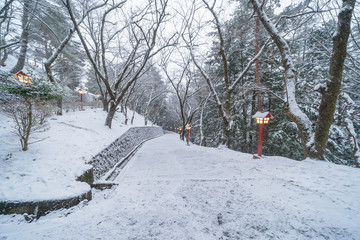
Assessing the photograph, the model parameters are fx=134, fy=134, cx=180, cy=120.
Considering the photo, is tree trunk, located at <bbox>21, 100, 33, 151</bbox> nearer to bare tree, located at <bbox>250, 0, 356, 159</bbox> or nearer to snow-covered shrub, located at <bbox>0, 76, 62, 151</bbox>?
snow-covered shrub, located at <bbox>0, 76, 62, 151</bbox>

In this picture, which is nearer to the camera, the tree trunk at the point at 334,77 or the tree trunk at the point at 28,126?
the tree trunk at the point at 28,126

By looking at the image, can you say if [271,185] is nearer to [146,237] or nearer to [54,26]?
[146,237]

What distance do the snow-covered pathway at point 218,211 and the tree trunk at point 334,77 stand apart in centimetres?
101

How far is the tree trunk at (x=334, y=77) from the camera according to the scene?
392 centimetres

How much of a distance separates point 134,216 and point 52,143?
3597 mm

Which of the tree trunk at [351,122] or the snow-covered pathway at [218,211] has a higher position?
the tree trunk at [351,122]

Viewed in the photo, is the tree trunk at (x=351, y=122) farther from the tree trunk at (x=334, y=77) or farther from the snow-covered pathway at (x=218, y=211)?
the snow-covered pathway at (x=218, y=211)

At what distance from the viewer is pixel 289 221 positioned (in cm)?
207

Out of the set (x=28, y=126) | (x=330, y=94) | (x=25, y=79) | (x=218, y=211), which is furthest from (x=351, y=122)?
(x=25, y=79)

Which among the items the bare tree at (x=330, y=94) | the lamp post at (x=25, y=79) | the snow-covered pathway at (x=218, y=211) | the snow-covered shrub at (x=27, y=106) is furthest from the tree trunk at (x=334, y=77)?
the lamp post at (x=25, y=79)

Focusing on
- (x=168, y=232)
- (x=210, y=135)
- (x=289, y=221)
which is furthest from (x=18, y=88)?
(x=210, y=135)

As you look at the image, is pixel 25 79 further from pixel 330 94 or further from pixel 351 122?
pixel 351 122

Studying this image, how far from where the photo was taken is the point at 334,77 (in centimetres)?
404

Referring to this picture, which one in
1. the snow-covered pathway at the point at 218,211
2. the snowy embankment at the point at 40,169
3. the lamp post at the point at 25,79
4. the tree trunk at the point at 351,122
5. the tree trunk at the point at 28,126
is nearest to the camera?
the snow-covered pathway at the point at 218,211
